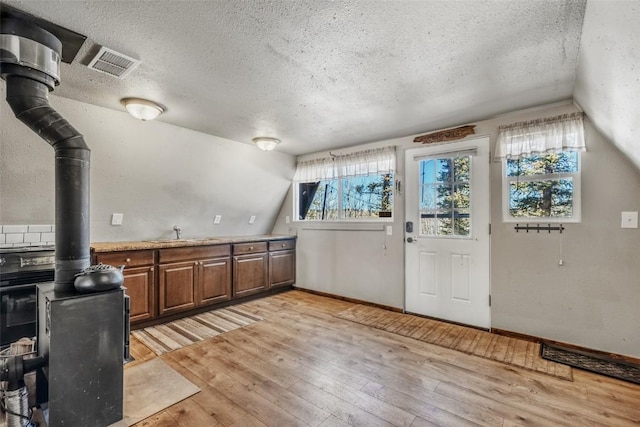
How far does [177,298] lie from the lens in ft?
11.3

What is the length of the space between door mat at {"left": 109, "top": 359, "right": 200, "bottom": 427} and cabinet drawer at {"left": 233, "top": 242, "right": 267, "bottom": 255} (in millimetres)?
1846

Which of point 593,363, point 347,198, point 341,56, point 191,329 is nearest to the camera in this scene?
point 341,56

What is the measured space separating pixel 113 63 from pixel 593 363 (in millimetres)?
4293

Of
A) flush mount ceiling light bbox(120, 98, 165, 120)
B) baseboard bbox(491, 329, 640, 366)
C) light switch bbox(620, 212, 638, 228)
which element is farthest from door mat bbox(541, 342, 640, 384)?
flush mount ceiling light bbox(120, 98, 165, 120)

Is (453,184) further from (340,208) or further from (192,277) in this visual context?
(192,277)

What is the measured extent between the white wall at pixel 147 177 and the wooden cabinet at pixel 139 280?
60cm

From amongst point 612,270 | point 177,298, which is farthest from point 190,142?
point 612,270

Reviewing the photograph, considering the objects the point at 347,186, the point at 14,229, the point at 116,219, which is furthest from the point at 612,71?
the point at 14,229

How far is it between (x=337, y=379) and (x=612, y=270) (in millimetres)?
2527

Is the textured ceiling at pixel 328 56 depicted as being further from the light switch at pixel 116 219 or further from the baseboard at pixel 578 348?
the baseboard at pixel 578 348

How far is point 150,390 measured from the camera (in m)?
2.04

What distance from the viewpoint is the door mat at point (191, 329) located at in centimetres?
281

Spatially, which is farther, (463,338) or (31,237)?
(463,338)

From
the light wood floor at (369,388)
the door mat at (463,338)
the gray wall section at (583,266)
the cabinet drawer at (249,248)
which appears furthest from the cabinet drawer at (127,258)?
the gray wall section at (583,266)
